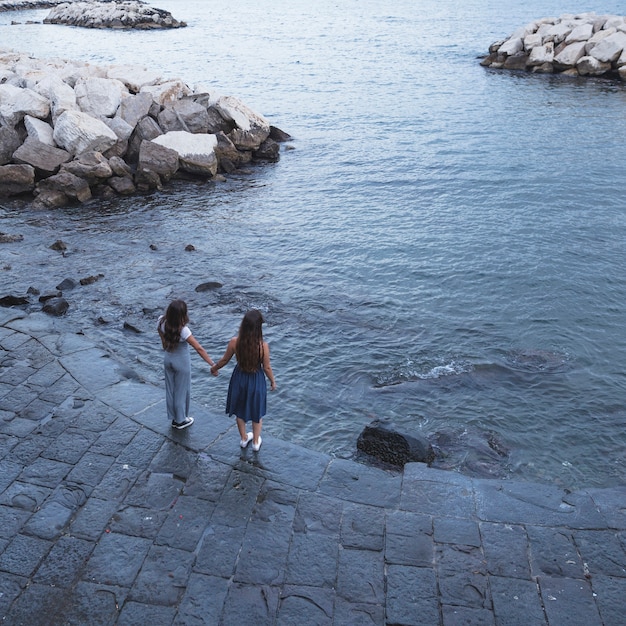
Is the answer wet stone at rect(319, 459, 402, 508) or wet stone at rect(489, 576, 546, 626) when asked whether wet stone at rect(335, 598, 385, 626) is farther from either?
wet stone at rect(319, 459, 402, 508)

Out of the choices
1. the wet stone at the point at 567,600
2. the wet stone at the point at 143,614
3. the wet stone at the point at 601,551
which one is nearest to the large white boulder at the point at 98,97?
the wet stone at the point at 143,614

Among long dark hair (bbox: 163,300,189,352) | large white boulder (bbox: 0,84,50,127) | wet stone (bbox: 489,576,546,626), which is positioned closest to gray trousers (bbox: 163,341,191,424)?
long dark hair (bbox: 163,300,189,352)

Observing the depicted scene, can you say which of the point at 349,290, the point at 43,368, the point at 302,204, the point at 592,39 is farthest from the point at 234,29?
the point at 43,368

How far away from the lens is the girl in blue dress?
289 inches

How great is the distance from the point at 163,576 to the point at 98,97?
19.8m

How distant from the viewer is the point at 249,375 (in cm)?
772

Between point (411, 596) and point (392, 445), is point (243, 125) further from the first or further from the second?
point (411, 596)

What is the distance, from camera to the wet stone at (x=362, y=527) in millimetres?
6504

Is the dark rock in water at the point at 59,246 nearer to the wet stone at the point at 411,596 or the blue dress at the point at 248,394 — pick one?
the blue dress at the point at 248,394

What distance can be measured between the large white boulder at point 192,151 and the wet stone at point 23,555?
53.4ft

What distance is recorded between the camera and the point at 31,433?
8023 mm

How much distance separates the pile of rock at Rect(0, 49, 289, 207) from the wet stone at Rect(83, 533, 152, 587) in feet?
47.1

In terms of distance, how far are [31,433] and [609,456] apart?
25.4 ft

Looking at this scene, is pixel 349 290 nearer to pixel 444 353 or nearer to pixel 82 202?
pixel 444 353
